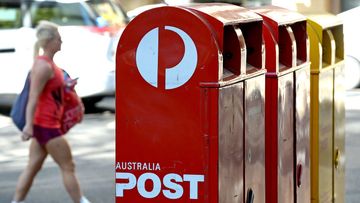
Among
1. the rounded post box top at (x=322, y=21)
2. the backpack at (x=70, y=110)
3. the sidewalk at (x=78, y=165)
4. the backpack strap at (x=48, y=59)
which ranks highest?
the rounded post box top at (x=322, y=21)

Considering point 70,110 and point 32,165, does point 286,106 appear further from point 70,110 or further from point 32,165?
point 32,165

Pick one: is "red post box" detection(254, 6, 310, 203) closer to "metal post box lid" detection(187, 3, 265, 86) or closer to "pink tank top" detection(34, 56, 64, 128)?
"metal post box lid" detection(187, 3, 265, 86)

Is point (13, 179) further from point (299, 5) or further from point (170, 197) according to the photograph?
point (299, 5)

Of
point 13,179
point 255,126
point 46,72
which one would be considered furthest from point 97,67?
point 255,126

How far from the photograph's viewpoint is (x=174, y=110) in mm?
4410

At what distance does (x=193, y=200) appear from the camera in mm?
4383

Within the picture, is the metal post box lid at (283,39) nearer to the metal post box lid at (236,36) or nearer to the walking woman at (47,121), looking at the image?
the metal post box lid at (236,36)

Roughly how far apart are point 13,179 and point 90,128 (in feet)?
12.0

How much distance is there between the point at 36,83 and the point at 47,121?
0.30m

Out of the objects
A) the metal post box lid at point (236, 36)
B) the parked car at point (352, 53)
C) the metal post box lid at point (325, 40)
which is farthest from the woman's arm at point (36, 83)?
the parked car at point (352, 53)

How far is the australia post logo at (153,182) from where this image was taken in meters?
4.39

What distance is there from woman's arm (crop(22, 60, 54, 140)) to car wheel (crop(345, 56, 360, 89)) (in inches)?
435

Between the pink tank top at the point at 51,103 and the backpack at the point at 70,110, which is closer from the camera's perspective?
the pink tank top at the point at 51,103

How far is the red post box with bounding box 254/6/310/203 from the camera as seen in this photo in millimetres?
5371
